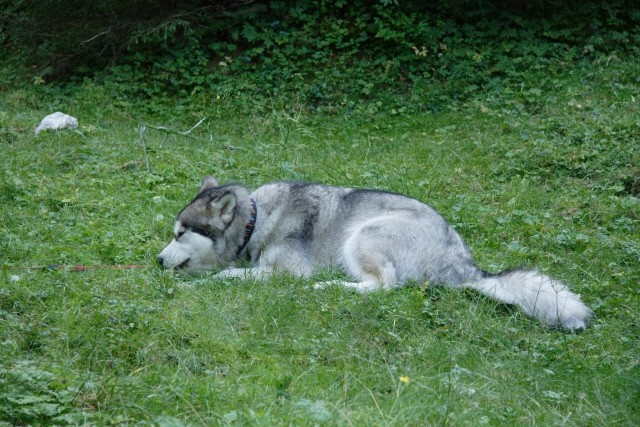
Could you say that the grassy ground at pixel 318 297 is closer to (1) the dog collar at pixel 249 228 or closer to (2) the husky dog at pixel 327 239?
(2) the husky dog at pixel 327 239

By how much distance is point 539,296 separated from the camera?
5660 mm

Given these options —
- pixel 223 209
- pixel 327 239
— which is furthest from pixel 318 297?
pixel 223 209

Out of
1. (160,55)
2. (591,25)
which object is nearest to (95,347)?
(160,55)

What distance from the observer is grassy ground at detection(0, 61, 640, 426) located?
408 cm

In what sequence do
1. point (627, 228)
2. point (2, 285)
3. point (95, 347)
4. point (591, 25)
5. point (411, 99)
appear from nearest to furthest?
point (95, 347) → point (2, 285) → point (627, 228) → point (411, 99) → point (591, 25)

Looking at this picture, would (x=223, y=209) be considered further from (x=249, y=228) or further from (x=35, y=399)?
(x=35, y=399)

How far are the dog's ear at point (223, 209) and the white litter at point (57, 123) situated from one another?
172 inches

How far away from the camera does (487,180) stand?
8.98m

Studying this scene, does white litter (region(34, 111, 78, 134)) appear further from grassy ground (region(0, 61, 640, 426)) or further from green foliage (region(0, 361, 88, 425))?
green foliage (region(0, 361, 88, 425))

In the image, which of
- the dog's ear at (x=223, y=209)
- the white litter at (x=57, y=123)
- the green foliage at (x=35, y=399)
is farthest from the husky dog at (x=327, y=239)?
the white litter at (x=57, y=123)

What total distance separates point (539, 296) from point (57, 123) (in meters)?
6.96

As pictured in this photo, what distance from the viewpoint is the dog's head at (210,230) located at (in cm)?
662

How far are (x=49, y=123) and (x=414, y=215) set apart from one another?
226 inches

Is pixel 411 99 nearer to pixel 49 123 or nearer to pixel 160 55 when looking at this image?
pixel 160 55
